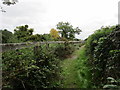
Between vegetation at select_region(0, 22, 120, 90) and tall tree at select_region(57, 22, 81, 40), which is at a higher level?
tall tree at select_region(57, 22, 81, 40)

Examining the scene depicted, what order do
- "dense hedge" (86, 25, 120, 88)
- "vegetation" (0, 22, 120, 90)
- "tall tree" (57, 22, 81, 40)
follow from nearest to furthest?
"dense hedge" (86, 25, 120, 88), "vegetation" (0, 22, 120, 90), "tall tree" (57, 22, 81, 40)

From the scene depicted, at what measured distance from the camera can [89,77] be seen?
4.53 m

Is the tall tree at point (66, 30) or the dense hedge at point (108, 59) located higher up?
the tall tree at point (66, 30)

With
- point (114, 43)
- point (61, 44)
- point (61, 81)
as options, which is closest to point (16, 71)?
point (61, 81)

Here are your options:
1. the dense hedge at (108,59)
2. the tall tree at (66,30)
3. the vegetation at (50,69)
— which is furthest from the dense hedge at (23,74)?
the tall tree at (66,30)

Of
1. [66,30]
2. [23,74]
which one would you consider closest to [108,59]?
[23,74]

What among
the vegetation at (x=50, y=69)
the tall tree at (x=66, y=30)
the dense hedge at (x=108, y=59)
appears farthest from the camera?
the tall tree at (x=66, y=30)

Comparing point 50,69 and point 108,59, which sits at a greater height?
point 108,59

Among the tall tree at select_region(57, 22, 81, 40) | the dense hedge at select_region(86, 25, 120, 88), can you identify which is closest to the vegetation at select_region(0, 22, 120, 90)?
the dense hedge at select_region(86, 25, 120, 88)

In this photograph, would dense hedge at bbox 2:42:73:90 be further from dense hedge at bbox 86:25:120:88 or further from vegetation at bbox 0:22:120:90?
dense hedge at bbox 86:25:120:88

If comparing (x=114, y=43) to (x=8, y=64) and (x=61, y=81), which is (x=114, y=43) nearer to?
(x=61, y=81)

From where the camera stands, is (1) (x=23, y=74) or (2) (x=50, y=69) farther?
(2) (x=50, y=69)

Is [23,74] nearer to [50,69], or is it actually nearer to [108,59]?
[50,69]

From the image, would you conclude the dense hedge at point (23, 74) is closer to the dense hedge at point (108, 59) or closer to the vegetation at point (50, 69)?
the vegetation at point (50, 69)
